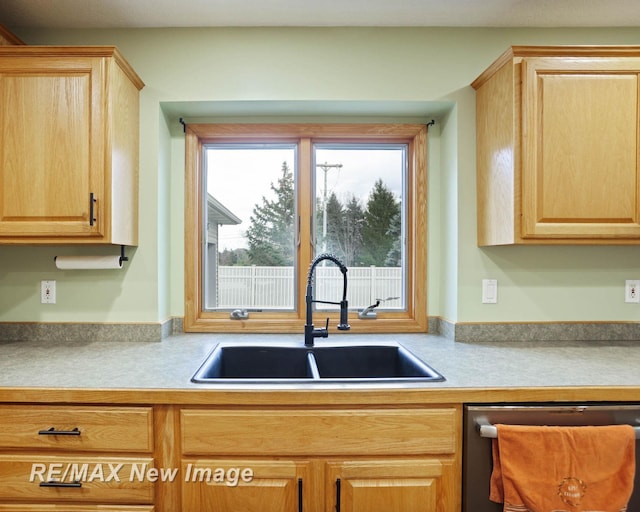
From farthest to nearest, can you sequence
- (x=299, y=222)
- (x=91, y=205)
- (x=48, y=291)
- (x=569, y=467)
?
(x=299, y=222) < (x=48, y=291) < (x=91, y=205) < (x=569, y=467)

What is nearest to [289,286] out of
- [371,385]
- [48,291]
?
[371,385]

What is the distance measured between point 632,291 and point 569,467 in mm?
1166

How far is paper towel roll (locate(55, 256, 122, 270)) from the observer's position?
1.80 m

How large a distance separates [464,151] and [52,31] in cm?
209

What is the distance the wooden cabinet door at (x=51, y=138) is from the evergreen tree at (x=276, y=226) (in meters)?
0.80

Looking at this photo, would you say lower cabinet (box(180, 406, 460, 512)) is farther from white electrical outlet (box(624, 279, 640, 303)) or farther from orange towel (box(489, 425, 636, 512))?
white electrical outlet (box(624, 279, 640, 303))

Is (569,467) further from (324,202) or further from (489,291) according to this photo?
(324,202)

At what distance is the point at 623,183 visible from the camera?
1.59m

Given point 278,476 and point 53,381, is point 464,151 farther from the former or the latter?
point 53,381

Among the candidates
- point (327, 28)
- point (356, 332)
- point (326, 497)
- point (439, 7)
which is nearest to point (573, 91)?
point (439, 7)

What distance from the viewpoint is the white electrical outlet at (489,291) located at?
191 centimetres

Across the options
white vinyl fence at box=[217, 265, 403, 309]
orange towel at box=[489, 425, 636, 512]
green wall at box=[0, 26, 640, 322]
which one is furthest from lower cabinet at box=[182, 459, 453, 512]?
white vinyl fence at box=[217, 265, 403, 309]

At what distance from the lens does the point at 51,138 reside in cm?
158

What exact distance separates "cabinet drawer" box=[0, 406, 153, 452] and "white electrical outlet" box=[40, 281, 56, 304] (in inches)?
30.3
